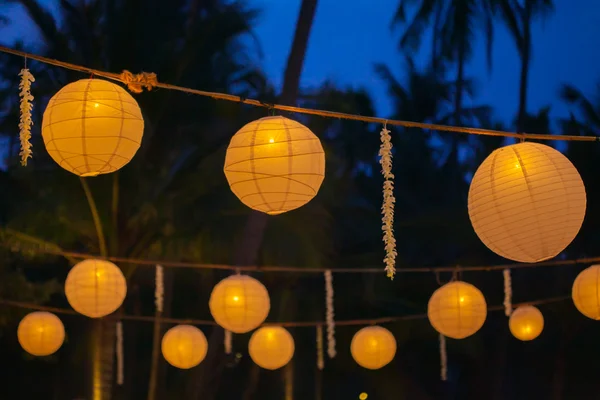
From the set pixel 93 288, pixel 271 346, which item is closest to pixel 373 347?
pixel 271 346

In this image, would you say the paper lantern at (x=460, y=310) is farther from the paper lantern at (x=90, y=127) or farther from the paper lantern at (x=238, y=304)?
the paper lantern at (x=90, y=127)

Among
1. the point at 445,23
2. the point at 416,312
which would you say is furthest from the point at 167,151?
the point at 445,23

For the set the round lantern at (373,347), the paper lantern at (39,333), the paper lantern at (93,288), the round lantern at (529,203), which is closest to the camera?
the round lantern at (529,203)

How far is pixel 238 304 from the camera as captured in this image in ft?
20.2

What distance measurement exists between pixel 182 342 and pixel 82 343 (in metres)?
4.53

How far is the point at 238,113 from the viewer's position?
8891mm

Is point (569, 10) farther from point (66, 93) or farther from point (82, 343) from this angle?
point (66, 93)

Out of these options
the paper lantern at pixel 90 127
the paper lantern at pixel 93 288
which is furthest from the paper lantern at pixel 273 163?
Result: the paper lantern at pixel 93 288

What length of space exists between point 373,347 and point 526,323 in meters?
1.45

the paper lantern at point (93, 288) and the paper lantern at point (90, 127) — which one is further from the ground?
the paper lantern at point (90, 127)

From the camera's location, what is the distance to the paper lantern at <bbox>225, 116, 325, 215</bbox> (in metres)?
3.69

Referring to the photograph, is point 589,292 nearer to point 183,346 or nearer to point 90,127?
point 183,346

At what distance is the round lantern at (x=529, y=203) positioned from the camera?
3781mm

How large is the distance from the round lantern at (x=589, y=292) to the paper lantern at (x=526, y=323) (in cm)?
138
